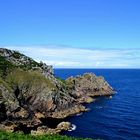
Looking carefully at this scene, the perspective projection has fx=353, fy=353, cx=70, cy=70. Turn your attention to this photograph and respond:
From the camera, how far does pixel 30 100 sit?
141000 mm

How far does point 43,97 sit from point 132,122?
3641 cm

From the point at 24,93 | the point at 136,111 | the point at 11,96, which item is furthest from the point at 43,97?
the point at 136,111

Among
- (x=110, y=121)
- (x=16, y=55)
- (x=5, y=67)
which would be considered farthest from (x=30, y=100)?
(x=16, y=55)

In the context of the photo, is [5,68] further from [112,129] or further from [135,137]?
[135,137]

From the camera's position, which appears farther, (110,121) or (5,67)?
(5,67)

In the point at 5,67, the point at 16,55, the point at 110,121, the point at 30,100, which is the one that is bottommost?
the point at 110,121

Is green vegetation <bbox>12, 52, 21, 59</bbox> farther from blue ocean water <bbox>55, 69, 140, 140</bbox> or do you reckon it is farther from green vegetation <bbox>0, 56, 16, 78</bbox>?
blue ocean water <bbox>55, 69, 140, 140</bbox>

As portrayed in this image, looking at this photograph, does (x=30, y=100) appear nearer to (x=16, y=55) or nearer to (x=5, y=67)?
(x=5, y=67)

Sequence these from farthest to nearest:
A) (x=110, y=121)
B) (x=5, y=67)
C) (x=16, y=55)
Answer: (x=16, y=55), (x=5, y=67), (x=110, y=121)

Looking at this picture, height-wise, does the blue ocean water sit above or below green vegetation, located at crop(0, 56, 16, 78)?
below

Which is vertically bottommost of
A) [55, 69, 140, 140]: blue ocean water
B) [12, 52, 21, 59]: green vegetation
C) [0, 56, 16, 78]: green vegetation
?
[55, 69, 140, 140]: blue ocean water

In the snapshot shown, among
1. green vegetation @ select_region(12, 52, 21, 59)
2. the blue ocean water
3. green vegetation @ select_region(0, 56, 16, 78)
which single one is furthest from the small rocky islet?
the blue ocean water

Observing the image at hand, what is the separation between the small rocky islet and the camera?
390 ft

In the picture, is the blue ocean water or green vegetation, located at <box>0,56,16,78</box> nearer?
the blue ocean water
